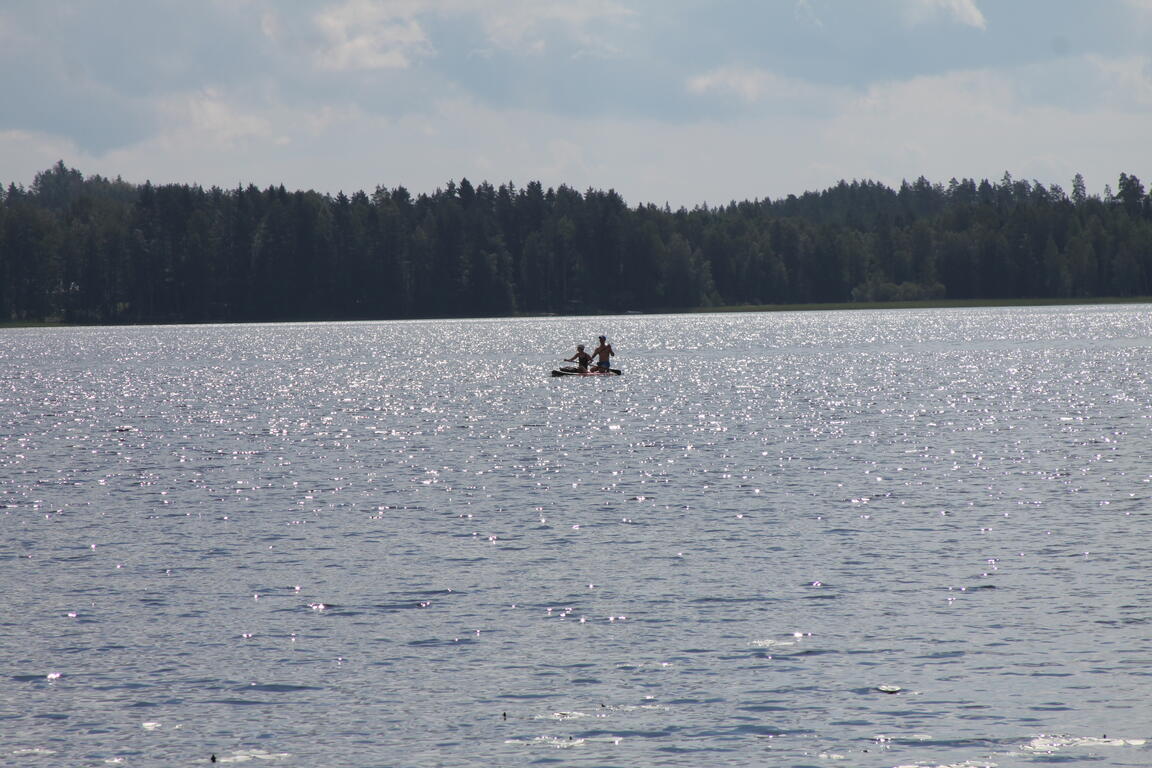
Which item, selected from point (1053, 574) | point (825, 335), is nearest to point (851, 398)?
point (1053, 574)

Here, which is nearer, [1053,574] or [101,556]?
[1053,574]

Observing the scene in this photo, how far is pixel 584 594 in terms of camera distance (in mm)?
21656

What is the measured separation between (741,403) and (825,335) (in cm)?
10417

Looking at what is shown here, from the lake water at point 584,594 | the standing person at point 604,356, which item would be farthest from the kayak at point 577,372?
the lake water at point 584,594

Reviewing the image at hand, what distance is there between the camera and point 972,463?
38.7 m

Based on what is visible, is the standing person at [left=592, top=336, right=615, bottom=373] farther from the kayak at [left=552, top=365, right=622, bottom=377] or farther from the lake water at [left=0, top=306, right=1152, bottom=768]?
the lake water at [left=0, top=306, right=1152, bottom=768]

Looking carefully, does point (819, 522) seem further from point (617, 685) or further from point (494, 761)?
point (494, 761)

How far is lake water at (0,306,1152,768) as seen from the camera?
14.8 m

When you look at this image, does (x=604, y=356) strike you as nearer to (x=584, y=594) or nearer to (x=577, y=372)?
(x=577, y=372)

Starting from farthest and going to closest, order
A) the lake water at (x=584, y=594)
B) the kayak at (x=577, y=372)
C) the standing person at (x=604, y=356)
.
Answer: the standing person at (x=604, y=356) < the kayak at (x=577, y=372) < the lake water at (x=584, y=594)

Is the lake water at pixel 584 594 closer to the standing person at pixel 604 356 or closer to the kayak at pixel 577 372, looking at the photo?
the kayak at pixel 577 372

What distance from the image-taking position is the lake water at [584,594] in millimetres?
14844

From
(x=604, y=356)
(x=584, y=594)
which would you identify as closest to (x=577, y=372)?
(x=604, y=356)

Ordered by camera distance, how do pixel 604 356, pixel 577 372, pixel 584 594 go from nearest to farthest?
pixel 584 594, pixel 604 356, pixel 577 372
